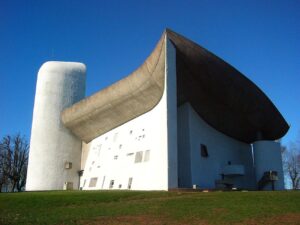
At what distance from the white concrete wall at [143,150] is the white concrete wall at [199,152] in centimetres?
262

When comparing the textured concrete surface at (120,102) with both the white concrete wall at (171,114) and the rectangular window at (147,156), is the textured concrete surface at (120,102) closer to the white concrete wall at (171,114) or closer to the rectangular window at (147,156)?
the white concrete wall at (171,114)

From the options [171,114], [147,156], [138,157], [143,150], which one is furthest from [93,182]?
[171,114]

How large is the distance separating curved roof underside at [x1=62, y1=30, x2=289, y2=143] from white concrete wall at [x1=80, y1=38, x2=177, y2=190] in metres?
0.76

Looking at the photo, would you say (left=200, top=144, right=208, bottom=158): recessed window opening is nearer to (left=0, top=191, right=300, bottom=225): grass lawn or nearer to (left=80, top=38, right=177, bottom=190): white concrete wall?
(left=80, top=38, right=177, bottom=190): white concrete wall

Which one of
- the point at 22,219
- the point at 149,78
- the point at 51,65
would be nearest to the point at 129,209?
the point at 22,219

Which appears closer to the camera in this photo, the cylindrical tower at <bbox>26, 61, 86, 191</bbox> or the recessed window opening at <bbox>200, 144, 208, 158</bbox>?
the recessed window opening at <bbox>200, 144, 208, 158</bbox>

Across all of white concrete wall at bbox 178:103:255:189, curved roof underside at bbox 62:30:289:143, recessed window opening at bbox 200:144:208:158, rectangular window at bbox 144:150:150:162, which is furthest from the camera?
recessed window opening at bbox 200:144:208:158

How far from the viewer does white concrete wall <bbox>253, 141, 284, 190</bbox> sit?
2856 centimetres

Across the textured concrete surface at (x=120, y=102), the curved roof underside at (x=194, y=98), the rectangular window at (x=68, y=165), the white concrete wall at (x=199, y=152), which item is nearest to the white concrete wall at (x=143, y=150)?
the textured concrete surface at (x=120, y=102)

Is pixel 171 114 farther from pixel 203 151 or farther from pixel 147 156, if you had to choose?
pixel 203 151

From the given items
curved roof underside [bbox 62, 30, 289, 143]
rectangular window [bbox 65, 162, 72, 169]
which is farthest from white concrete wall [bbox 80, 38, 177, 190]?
rectangular window [bbox 65, 162, 72, 169]

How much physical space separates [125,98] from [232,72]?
8462 millimetres

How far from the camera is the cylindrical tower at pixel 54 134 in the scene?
32.8 meters

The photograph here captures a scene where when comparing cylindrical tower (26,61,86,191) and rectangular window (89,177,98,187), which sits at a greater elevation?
cylindrical tower (26,61,86,191)
